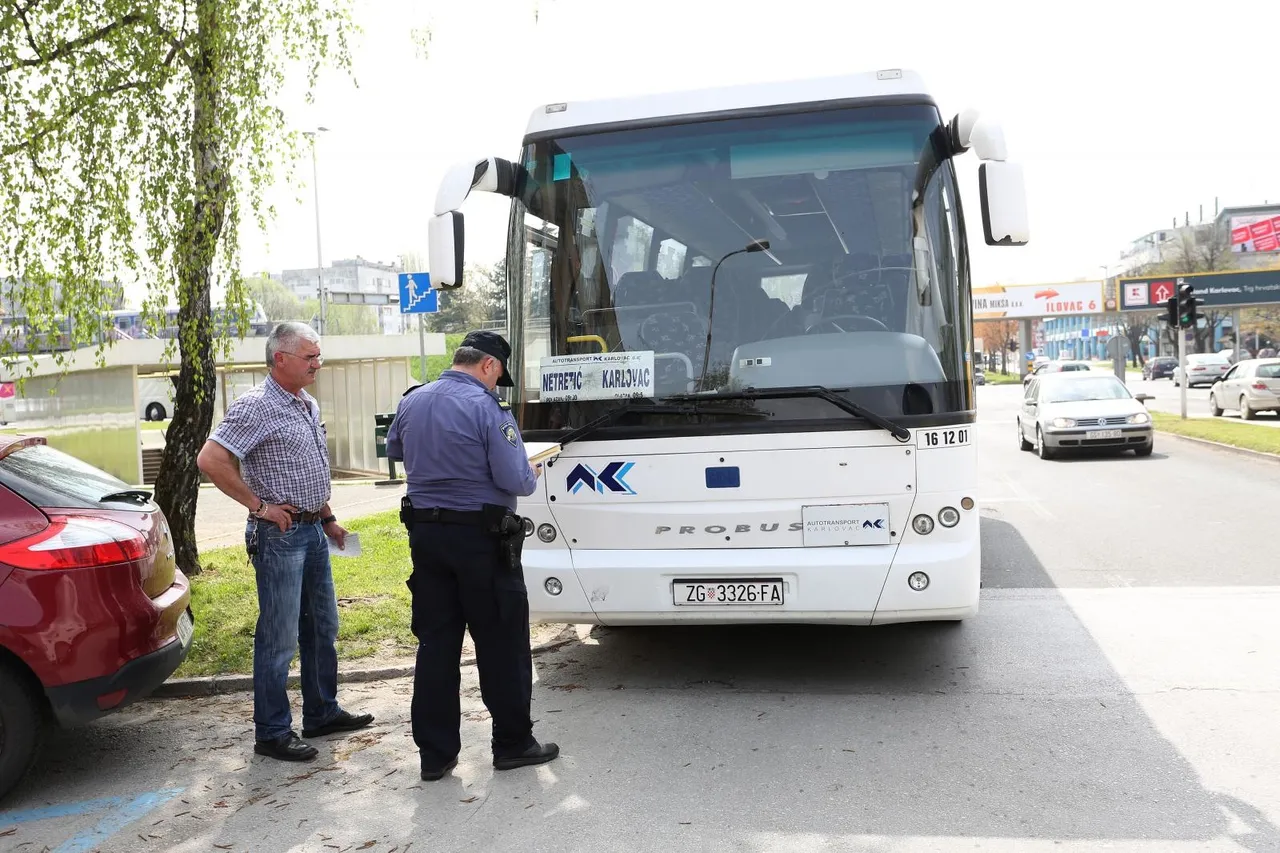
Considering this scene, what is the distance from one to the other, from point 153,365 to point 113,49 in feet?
51.1

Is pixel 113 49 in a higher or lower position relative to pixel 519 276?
higher

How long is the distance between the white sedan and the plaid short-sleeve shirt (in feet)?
53.1

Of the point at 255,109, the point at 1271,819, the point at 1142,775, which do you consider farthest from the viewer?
the point at 255,109

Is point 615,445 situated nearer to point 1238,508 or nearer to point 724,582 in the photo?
point 724,582

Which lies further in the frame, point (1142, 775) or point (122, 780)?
point (122, 780)

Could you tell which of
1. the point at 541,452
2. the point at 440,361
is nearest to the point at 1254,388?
the point at 541,452

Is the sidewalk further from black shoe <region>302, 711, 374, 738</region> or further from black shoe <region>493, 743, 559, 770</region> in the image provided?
black shoe <region>493, 743, 559, 770</region>

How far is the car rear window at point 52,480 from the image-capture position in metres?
5.07

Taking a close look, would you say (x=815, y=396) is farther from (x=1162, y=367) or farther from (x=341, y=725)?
(x=1162, y=367)

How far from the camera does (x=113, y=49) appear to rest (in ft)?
27.3

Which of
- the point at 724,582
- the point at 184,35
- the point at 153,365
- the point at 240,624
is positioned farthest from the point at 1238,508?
the point at 153,365

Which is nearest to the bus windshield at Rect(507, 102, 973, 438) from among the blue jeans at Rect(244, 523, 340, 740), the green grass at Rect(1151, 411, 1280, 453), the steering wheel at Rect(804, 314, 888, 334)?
the steering wheel at Rect(804, 314, 888, 334)

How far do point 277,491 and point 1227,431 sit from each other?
2217cm

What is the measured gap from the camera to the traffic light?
2816 centimetres
